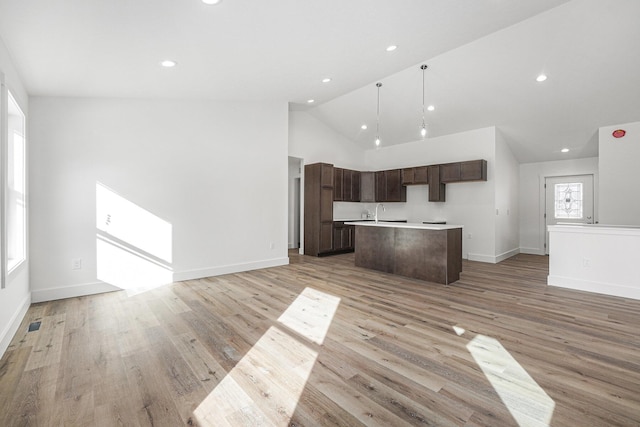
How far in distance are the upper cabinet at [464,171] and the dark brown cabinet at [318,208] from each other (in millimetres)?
2630

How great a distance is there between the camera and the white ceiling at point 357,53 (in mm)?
2480

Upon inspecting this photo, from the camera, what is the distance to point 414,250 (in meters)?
4.84

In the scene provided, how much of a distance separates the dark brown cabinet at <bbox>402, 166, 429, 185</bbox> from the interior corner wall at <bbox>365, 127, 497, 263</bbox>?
0.36 metres

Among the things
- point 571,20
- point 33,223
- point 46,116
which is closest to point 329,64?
point 571,20

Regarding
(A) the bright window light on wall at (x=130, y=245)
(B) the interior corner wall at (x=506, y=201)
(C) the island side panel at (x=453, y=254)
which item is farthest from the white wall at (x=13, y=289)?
(B) the interior corner wall at (x=506, y=201)

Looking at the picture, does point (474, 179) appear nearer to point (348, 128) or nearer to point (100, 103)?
point (348, 128)

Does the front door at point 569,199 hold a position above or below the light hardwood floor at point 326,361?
above

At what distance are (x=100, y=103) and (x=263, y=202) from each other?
280 centimetres

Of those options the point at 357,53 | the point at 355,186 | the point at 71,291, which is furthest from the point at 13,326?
the point at 355,186

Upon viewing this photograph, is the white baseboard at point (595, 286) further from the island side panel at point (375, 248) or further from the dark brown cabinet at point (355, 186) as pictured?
the dark brown cabinet at point (355, 186)

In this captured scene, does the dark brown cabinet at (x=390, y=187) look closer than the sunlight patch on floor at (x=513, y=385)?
No

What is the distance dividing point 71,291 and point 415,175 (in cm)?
692

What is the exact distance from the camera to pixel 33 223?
3.61 metres

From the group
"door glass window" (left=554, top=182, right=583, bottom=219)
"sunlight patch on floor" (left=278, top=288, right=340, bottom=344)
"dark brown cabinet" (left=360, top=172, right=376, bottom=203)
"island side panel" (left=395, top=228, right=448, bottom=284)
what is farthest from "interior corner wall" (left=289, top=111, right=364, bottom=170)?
"door glass window" (left=554, top=182, right=583, bottom=219)
